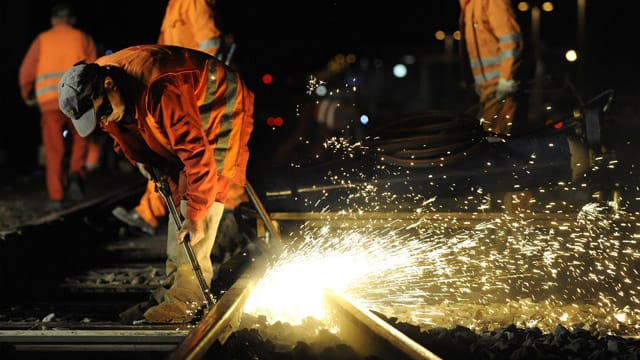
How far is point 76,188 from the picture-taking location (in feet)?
30.6

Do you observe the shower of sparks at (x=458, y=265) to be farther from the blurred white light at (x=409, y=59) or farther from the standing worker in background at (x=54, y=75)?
the blurred white light at (x=409, y=59)

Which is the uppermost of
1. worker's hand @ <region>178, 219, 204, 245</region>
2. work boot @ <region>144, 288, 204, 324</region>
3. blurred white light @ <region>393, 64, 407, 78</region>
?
worker's hand @ <region>178, 219, 204, 245</region>

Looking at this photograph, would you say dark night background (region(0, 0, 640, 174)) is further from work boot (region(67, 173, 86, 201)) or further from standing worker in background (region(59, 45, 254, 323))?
standing worker in background (region(59, 45, 254, 323))

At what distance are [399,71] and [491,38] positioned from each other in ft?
76.8

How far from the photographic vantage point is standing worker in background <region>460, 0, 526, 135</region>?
22.8 ft

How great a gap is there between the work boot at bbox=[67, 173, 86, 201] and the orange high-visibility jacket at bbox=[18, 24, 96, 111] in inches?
35.8

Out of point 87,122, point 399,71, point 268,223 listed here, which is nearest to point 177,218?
point 87,122

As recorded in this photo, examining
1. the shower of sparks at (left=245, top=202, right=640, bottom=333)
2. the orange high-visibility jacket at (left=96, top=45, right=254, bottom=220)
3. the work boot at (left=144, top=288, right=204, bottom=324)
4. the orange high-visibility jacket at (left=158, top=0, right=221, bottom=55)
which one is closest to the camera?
the orange high-visibility jacket at (left=96, top=45, right=254, bottom=220)

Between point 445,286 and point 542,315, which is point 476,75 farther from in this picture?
point 542,315

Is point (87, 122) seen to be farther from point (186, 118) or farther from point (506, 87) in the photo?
point (506, 87)

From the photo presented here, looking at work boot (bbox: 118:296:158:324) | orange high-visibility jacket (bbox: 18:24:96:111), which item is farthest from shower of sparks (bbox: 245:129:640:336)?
orange high-visibility jacket (bbox: 18:24:96:111)

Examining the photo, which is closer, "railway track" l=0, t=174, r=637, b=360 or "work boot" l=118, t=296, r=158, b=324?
"railway track" l=0, t=174, r=637, b=360

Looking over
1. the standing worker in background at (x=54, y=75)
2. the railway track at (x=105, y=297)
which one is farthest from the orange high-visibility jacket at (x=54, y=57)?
the railway track at (x=105, y=297)

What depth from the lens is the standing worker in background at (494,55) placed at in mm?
6949
